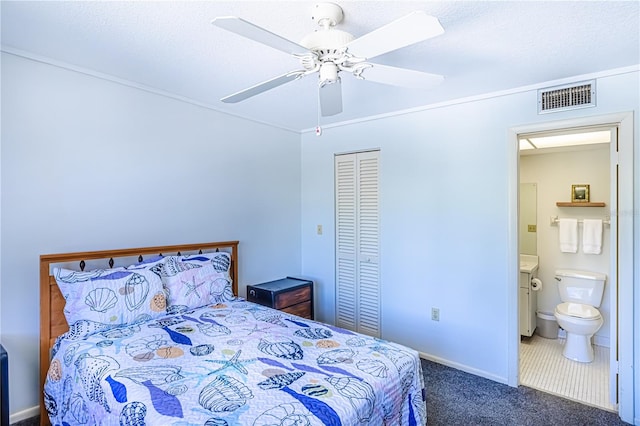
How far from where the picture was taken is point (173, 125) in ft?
9.47

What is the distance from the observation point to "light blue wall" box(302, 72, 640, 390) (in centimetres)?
273

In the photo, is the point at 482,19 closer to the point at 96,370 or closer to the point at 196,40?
the point at 196,40

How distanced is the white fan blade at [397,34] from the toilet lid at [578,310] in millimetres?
3225

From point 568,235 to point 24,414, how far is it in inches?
196

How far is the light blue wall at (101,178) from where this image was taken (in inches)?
83.7

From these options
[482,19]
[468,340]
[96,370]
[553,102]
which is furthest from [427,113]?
[96,370]

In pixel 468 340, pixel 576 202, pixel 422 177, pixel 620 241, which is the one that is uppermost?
pixel 422 177

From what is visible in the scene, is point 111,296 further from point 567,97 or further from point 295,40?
point 567,97

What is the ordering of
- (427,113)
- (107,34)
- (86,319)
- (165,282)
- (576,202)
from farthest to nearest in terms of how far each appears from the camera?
(576,202) → (427,113) → (165,282) → (86,319) → (107,34)

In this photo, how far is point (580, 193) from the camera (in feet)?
12.3

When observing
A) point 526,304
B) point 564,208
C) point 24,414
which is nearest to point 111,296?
point 24,414

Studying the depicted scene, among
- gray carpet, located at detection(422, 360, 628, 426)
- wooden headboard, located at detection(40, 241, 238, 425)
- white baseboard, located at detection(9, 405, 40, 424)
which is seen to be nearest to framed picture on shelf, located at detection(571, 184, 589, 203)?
gray carpet, located at detection(422, 360, 628, 426)

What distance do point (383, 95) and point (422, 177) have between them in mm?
853

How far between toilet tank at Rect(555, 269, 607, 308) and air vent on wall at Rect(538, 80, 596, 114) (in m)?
1.97
